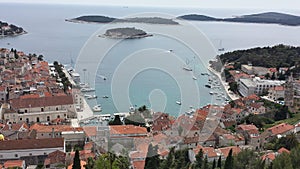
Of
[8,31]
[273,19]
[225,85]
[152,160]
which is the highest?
[273,19]

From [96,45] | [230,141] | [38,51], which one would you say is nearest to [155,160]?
[96,45]

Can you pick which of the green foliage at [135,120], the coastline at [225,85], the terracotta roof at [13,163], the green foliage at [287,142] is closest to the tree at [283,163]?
the green foliage at [287,142]

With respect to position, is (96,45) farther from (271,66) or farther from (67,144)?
(271,66)

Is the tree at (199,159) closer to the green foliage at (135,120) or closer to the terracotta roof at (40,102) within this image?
the green foliage at (135,120)

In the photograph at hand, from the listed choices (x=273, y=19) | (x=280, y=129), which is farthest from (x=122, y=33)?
(x=273, y=19)

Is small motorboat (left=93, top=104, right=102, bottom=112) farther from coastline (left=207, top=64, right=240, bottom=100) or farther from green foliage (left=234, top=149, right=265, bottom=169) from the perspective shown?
green foliage (left=234, top=149, right=265, bottom=169)

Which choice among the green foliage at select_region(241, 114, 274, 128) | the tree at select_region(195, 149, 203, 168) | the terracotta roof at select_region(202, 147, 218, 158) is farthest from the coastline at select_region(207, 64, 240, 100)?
the tree at select_region(195, 149, 203, 168)

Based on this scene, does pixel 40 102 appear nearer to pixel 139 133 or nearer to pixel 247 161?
pixel 139 133
